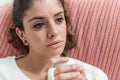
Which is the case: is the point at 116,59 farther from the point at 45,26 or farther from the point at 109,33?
the point at 45,26

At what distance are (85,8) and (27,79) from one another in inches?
16.7

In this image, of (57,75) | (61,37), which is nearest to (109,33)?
(61,37)

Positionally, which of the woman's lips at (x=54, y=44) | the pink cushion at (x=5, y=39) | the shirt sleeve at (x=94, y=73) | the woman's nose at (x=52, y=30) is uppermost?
the woman's nose at (x=52, y=30)

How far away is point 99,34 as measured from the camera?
1.18 m

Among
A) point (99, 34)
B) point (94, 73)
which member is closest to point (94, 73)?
point (94, 73)

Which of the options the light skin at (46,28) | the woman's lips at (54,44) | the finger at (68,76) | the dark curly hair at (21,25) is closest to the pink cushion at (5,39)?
the dark curly hair at (21,25)

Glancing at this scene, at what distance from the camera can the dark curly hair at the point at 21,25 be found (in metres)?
1.07

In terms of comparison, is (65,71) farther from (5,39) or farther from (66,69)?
(5,39)

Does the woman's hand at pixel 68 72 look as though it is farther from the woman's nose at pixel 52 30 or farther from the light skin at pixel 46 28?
the woman's nose at pixel 52 30

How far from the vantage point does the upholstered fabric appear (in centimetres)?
115

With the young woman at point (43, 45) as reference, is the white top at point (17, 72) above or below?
below

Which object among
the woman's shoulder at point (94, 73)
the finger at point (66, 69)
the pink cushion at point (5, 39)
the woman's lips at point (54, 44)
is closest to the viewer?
the finger at point (66, 69)

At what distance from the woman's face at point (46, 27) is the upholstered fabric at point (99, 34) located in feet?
0.59

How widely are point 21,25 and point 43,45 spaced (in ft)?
0.54
